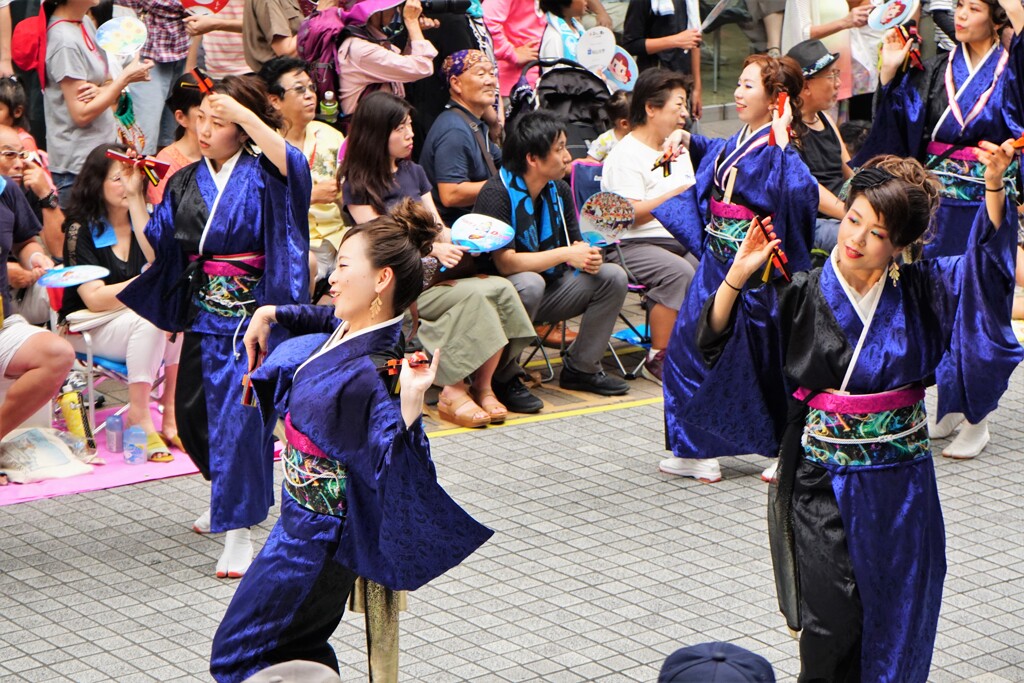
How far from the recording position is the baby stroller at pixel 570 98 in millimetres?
8703

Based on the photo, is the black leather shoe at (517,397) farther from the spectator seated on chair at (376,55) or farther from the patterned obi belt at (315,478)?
the patterned obi belt at (315,478)

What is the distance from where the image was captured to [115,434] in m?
6.74

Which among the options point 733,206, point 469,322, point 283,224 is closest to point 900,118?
point 733,206

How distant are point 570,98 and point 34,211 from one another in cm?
321

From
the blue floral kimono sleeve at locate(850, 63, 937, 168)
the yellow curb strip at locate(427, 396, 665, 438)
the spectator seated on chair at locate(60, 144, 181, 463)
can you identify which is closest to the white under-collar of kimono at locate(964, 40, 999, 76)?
the blue floral kimono sleeve at locate(850, 63, 937, 168)

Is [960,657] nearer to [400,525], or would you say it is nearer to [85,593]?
[400,525]

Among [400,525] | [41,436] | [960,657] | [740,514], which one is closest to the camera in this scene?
[400,525]

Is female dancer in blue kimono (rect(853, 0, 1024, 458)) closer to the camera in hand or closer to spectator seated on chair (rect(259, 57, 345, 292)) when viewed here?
the camera in hand

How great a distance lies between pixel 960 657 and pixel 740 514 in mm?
1433

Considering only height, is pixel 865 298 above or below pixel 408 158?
below

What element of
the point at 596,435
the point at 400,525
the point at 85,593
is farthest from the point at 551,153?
the point at 400,525

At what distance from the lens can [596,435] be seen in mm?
7098

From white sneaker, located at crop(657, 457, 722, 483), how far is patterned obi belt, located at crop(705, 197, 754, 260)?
0.91 metres

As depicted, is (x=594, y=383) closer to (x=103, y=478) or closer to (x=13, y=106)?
(x=103, y=478)
